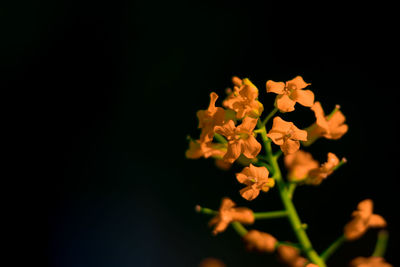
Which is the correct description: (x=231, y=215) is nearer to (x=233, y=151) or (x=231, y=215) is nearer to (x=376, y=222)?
(x=233, y=151)

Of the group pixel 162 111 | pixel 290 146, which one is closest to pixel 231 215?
pixel 290 146

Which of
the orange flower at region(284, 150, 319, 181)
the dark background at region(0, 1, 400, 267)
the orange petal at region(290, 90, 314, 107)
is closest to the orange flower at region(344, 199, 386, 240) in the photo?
the orange flower at region(284, 150, 319, 181)

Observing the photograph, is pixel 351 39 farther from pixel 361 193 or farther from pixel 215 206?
pixel 215 206

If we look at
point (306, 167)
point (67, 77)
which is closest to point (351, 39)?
A: point (306, 167)

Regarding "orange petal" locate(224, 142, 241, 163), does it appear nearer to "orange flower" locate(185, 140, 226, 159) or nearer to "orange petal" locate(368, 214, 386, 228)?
"orange flower" locate(185, 140, 226, 159)

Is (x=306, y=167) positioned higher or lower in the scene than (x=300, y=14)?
lower

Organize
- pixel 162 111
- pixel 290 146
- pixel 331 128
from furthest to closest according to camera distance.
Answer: pixel 162 111
pixel 331 128
pixel 290 146
